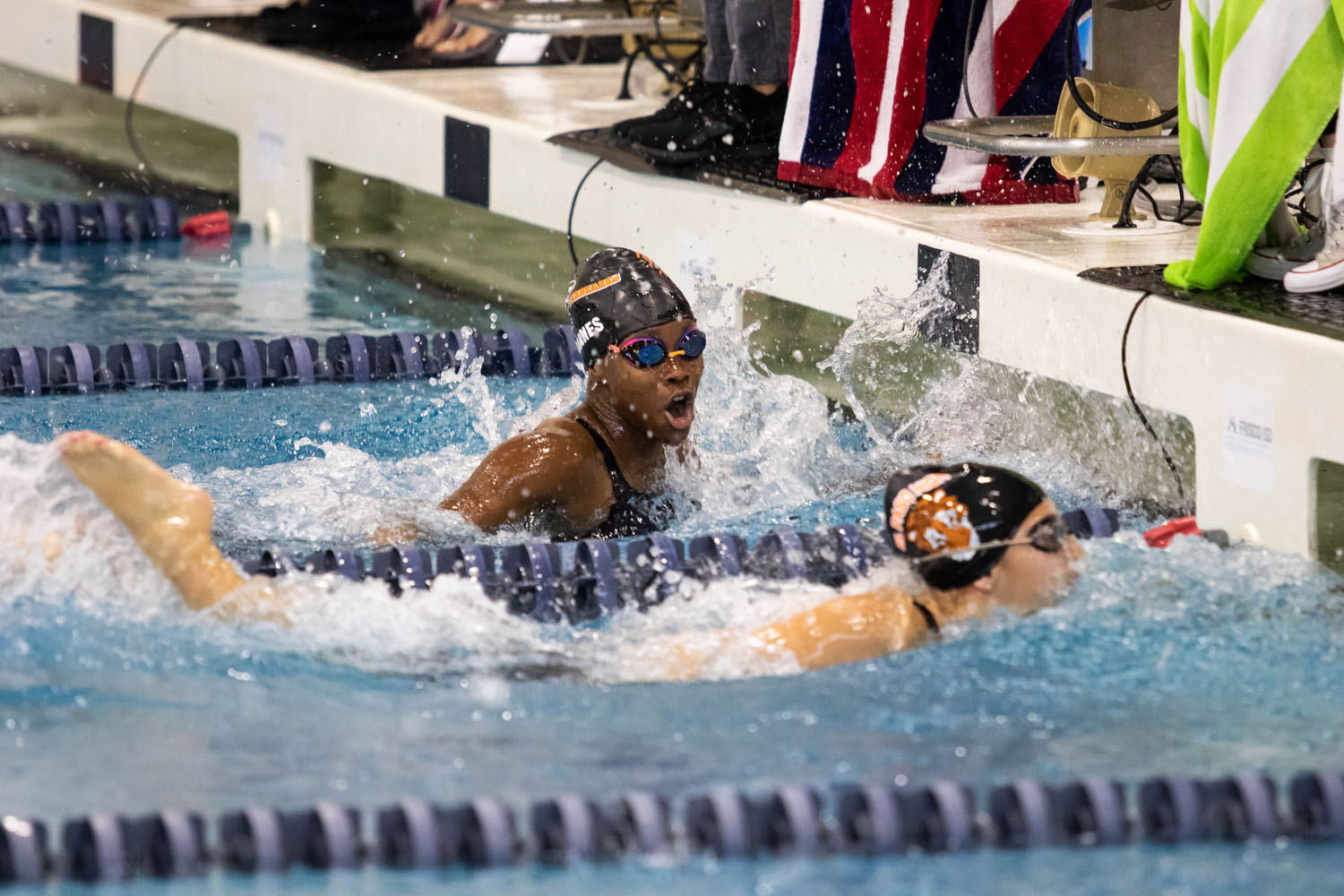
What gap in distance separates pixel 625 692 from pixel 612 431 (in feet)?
2.49

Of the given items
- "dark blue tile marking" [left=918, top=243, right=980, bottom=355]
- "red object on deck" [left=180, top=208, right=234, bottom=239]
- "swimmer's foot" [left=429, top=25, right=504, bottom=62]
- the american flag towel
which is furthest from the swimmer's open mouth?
"swimmer's foot" [left=429, top=25, right=504, bottom=62]

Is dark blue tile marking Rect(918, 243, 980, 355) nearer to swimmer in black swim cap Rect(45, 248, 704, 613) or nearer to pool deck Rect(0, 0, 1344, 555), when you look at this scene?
pool deck Rect(0, 0, 1344, 555)

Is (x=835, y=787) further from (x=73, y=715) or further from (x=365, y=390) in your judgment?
(x=365, y=390)

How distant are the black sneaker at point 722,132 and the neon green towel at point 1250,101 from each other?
168cm

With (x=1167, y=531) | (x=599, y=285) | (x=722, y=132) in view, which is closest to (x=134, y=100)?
(x=722, y=132)

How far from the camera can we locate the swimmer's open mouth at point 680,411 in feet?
10.7

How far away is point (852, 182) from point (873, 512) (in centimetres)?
139

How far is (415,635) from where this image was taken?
2.80 m

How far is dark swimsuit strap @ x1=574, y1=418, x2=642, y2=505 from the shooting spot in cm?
327

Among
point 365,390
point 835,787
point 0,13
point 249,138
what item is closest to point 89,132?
point 0,13

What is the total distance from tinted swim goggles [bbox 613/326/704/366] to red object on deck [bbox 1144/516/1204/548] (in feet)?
2.66

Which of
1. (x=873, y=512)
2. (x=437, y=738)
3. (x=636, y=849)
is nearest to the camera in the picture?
(x=636, y=849)

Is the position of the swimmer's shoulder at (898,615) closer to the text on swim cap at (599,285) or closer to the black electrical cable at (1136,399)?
the text on swim cap at (599,285)

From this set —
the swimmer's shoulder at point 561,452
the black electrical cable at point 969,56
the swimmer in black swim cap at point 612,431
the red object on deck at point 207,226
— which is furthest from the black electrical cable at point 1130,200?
the red object on deck at point 207,226
